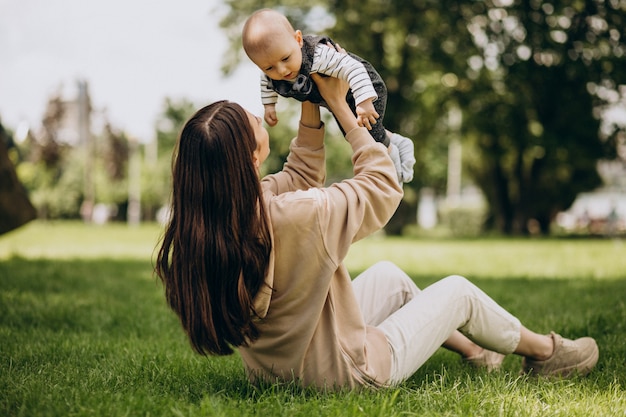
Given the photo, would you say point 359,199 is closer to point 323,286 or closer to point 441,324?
point 323,286

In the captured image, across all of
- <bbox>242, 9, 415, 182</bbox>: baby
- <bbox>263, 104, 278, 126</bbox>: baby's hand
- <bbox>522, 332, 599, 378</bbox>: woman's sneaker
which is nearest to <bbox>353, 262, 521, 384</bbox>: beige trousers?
<bbox>522, 332, 599, 378</bbox>: woman's sneaker

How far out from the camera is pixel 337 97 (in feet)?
9.09

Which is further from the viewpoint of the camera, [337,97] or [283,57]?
[283,57]

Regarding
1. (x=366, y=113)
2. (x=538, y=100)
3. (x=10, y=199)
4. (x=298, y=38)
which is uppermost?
(x=538, y=100)

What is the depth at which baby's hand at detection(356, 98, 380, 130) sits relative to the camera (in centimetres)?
272

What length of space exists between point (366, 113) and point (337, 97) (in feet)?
0.50

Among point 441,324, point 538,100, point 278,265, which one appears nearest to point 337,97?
point 278,265

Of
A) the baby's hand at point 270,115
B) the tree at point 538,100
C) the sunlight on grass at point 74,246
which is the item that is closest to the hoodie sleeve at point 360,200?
the baby's hand at point 270,115

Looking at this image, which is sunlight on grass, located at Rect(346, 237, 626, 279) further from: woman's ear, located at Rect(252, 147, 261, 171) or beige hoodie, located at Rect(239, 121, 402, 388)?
woman's ear, located at Rect(252, 147, 261, 171)

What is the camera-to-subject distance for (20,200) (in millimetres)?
7539

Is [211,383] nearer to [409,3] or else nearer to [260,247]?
[260,247]

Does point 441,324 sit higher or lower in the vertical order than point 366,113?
lower

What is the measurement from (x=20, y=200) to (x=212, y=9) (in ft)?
57.7

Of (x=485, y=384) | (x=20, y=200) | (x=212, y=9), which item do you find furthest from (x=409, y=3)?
(x=485, y=384)
